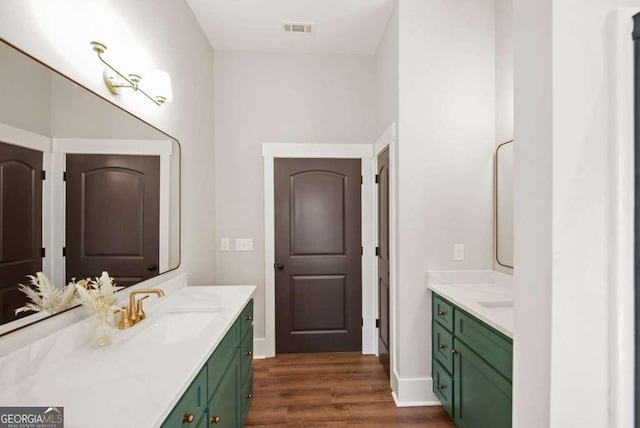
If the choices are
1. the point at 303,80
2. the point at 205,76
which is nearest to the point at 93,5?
the point at 205,76

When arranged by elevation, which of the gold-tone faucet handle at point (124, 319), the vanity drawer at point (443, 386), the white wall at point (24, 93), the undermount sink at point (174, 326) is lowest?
the vanity drawer at point (443, 386)

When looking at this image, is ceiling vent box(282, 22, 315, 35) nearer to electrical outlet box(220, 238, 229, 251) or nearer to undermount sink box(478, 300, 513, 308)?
electrical outlet box(220, 238, 229, 251)

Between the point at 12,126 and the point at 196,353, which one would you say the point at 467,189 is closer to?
the point at 196,353

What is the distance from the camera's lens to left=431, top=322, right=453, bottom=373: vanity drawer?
190cm

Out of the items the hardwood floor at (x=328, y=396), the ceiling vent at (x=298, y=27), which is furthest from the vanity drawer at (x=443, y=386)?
the ceiling vent at (x=298, y=27)

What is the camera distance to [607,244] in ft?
2.58

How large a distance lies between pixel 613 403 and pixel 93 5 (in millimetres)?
2309

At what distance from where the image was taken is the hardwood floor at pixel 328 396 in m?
2.02

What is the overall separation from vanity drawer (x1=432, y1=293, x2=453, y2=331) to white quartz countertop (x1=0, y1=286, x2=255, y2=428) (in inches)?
54.7

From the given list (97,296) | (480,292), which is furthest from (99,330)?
(480,292)

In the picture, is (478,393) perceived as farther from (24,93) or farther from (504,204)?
(24,93)

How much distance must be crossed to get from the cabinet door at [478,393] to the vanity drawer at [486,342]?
0.04 metres

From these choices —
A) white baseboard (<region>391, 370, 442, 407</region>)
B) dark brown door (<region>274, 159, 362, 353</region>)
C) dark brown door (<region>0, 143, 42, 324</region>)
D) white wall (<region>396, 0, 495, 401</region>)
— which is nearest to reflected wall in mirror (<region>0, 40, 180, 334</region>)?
dark brown door (<region>0, 143, 42, 324</region>)

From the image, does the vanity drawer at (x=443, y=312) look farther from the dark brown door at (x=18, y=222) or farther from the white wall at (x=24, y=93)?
the white wall at (x=24, y=93)
